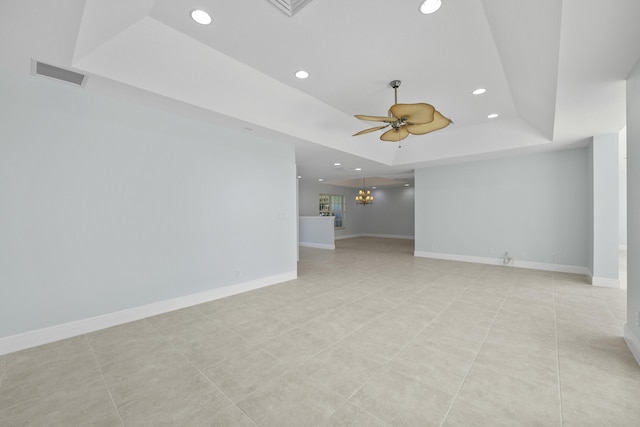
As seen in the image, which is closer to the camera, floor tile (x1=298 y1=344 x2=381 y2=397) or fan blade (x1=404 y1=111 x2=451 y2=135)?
floor tile (x1=298 y1=344 x2=381 y2=397)

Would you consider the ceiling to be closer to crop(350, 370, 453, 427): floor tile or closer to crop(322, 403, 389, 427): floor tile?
crop(350, 370, 453, 427): floor tile

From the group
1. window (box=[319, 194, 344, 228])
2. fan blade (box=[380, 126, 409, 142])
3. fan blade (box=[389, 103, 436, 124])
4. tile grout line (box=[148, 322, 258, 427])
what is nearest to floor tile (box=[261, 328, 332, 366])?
tile grout line (box=[148, 322, 258, 427])

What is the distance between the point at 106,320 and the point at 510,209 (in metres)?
7.99

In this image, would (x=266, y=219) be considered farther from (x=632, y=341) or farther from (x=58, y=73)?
(x=632, y=341)

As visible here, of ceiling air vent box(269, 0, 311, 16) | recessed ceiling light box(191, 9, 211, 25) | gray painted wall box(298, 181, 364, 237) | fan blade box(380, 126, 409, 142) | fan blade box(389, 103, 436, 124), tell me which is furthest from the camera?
gray painted wall box(298, 181, 364, 237)

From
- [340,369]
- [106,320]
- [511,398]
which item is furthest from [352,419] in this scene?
[106,320]

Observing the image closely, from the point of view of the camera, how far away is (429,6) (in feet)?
7.16

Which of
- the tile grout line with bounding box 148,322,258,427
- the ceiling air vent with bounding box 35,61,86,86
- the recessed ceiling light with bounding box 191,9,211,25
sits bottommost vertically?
the tile grout line with bounding box 148,322,258,427

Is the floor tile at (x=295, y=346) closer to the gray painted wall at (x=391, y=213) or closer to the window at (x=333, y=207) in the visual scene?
the window at (x=333, y=207)

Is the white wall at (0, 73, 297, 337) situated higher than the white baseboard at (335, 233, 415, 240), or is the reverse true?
the white wall at (0, 73, 297, 337)

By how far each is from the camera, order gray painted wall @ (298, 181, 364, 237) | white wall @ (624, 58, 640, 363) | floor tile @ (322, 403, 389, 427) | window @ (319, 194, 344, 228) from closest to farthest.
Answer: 1. floor tile @ (322, 403, 389, 427)
2. white wall @ (624, 58, 640, 363)
3. gray painted wall @ (298, 181, 364, 237)
4. window @ (319, 194, 344, 228)

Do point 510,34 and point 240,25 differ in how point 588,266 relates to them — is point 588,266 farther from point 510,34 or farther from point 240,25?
point 240,25

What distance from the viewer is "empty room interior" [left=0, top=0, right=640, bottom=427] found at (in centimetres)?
192

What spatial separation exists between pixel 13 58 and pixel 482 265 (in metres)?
8.40
